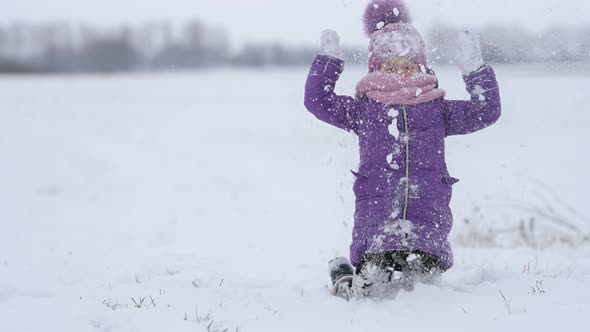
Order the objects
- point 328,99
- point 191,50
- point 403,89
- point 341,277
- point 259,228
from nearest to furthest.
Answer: point 403,89 < point 328,99 < point 341,277 < point 259,228 < point 191,50

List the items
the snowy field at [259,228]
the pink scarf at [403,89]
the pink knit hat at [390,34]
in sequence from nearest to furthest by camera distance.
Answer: the snowy field at [259,228], the pink scarf at [403,89], the pink knit hat at [390,34]

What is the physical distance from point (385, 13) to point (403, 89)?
581mm

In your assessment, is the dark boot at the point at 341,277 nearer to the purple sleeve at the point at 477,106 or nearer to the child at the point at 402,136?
the child at the point at 402,136

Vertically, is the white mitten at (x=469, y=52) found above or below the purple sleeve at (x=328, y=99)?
above

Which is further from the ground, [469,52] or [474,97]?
[469,52]

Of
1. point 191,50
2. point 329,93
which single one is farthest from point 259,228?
point 191,50

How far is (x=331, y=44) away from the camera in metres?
3.40

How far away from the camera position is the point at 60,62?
78750 mm

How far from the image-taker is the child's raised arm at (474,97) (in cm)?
321

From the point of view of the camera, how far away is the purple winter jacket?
3.15 m

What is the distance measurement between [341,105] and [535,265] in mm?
1873

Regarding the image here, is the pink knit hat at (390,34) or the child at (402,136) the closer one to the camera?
the child at (402,136)

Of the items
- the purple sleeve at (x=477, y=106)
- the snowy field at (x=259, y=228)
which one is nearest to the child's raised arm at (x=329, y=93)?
the purple sleeve at (x=477, y=106)

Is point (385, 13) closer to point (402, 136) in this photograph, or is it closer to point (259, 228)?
point (402, 136)
